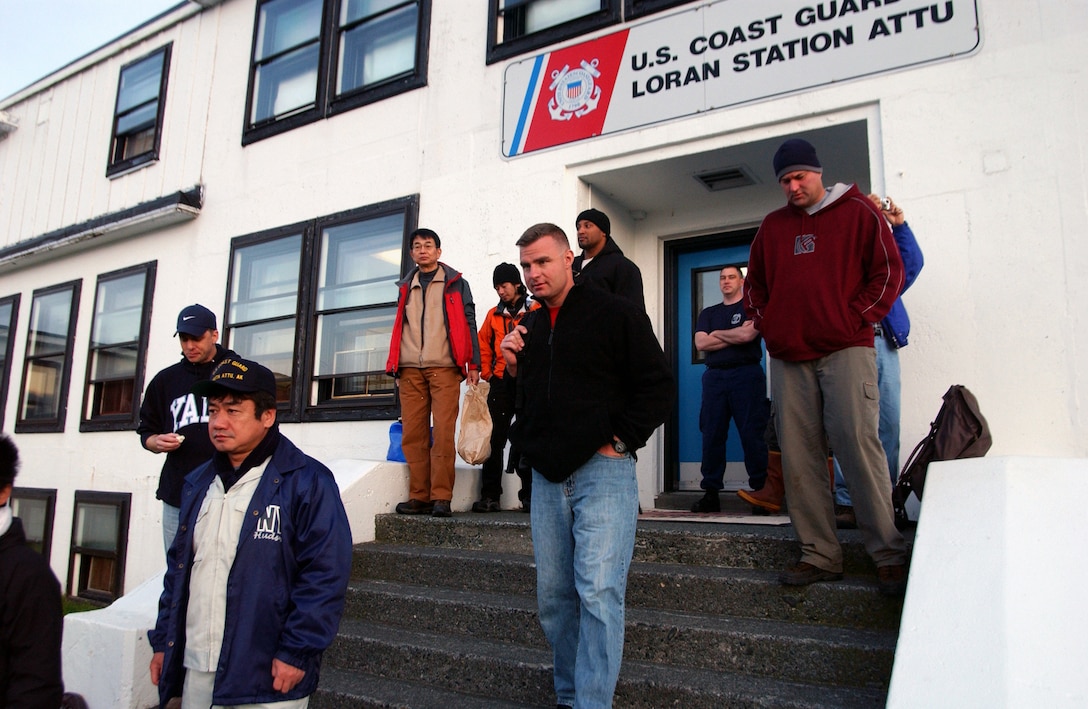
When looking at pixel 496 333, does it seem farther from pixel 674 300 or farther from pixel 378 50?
pixel 378 50

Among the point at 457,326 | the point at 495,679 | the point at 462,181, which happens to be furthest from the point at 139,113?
the point at 495,679

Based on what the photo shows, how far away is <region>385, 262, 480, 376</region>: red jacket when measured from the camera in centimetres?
550

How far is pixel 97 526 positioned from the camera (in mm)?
8898

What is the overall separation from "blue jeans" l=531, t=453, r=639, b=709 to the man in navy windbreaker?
0.82 m

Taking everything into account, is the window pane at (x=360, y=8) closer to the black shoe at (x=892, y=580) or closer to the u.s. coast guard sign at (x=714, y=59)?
the u.s. coast guard sign at (x=714, y=59)

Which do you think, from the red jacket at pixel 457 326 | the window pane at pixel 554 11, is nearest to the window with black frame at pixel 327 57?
the window pane at pixel 554 11

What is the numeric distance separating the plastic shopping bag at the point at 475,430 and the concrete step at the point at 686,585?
0.67 metres

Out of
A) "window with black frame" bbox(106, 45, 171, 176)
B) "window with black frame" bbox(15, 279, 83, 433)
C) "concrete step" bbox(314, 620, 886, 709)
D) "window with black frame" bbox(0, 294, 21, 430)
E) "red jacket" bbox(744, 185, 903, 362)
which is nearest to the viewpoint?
"concrete step" bbox(314, 620, 886, 709)

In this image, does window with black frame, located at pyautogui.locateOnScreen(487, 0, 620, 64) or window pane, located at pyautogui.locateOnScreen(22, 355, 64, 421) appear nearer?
window with black frame, located at pyautogui.locateOnScreen(487, 0, 620, 64)

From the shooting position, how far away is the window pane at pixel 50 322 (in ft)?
33.4

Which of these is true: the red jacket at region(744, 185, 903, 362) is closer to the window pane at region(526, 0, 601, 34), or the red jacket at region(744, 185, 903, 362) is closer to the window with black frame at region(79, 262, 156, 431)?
the window pane at region(526, 0, 601, 34)

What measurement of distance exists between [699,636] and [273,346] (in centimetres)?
588

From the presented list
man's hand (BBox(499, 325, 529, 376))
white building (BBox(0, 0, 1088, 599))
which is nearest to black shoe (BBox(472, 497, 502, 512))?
white building (BBox(0, 0, 1088, 599))

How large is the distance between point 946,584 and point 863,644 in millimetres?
525
